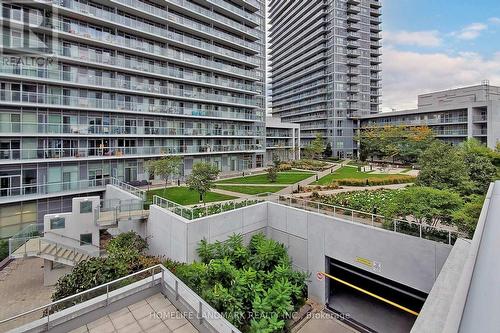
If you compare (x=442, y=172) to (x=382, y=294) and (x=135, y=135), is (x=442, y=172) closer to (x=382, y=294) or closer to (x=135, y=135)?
(x=382, y=294)

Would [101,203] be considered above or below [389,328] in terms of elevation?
above

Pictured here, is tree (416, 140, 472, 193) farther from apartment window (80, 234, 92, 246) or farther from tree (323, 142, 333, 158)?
tree (323, 142, 333, 158)

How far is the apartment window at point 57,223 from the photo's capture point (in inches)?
768

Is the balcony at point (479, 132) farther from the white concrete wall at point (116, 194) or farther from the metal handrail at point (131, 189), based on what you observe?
the white concrete wall at point (116, 194)

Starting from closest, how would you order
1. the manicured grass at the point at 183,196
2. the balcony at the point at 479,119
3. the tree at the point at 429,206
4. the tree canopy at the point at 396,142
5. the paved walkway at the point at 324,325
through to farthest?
the tree at the point at 429,206 < the paved walkway at the point at 324,325 < the manicured grass at the point at 183,196 < the balcony at the point at 479,119 < the tree canopy at the point at 396,142

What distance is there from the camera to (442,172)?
65.0 feet

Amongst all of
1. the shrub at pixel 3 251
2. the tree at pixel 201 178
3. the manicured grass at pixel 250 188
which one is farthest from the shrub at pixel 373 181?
the shrub at pixel 3 251

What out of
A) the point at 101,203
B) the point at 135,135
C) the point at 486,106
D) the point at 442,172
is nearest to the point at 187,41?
the point at 135,135

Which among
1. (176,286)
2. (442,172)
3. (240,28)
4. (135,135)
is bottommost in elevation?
(176,286)

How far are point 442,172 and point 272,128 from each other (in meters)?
45.8

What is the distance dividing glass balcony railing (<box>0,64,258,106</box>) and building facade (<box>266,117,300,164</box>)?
15230 millimetres

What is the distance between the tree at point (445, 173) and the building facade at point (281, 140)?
136 feet

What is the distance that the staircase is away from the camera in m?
16.6

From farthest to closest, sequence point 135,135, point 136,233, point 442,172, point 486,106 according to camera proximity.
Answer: point 486,106
point 135,135
point 136,233
point 442,172
